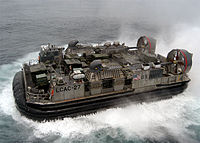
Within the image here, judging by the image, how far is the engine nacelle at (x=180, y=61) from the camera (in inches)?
852

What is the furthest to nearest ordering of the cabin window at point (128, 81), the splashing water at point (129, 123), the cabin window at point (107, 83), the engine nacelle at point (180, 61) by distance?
the engine nacelle at point (180, 61), the cabin window at point (128, 81), the cabin window at point (107, 83), the splashing water at point (129, 123)

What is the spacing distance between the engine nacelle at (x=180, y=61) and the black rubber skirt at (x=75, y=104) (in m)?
2.78

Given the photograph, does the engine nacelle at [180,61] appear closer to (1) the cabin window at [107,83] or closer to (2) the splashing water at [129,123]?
(2) the splashing water at [129,123]

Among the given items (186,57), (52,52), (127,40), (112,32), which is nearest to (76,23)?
(112,32)

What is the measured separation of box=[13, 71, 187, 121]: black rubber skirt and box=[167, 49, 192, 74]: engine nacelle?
9.13 ft

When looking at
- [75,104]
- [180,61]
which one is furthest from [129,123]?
[180,61]

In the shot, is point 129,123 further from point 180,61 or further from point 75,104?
point 180,61

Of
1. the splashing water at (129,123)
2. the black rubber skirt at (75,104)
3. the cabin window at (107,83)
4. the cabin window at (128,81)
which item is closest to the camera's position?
the splashing water at (129,123)

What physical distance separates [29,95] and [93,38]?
32846 millimetres

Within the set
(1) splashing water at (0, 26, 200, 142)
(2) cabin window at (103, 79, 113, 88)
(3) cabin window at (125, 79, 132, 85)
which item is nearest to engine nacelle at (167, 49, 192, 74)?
(1) splashing water at (0, 26, 200, 142)

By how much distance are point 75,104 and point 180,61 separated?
1359 cm

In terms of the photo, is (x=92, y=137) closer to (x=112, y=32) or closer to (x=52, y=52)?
(x=52, y=52)

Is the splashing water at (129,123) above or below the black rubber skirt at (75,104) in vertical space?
below

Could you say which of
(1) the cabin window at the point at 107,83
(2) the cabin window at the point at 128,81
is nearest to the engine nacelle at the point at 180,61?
(2) the cabin window at the point at 128,81
